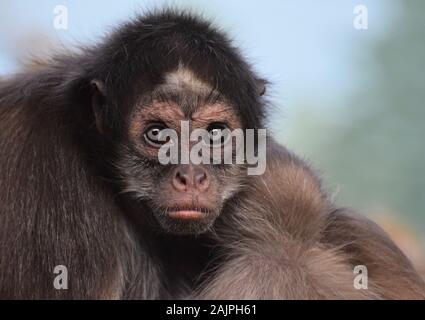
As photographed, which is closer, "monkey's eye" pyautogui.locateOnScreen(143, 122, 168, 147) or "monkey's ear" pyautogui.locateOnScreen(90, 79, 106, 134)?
"monkey's eye" pyautogui.locateOnScreen(143, 122, 168, 147)

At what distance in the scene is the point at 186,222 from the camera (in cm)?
646

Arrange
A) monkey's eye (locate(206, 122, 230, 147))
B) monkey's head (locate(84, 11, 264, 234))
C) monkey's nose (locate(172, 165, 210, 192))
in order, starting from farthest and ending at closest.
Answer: monkey's eye (locate(206, 122, 230, 147)), monkey's head (locate(84, 11, 264, 234)), monkey's nose (locate(172, 165, 210, 192))

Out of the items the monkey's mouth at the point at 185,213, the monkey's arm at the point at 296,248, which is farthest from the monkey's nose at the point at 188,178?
the monkey's arm at the point at 296,248

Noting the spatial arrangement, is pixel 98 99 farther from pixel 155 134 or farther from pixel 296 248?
pixel 296 248

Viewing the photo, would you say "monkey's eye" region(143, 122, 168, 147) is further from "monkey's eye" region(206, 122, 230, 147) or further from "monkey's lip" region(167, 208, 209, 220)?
"monkey's lip" region(167, 208, 209, 220)

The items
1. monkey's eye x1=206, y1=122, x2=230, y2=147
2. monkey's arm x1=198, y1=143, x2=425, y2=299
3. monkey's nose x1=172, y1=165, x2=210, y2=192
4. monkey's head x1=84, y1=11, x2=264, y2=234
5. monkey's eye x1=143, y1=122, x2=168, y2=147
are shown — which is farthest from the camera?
monkey's eye x1=206, y1=122, x2=230, y2=147

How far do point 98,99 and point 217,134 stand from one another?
100 centimetres

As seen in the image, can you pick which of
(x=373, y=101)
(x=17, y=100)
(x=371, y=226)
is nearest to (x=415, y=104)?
(x=373, y=101)

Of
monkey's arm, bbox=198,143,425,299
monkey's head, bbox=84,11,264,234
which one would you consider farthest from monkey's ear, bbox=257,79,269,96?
monkey's arm, bbox=198,143,425,299

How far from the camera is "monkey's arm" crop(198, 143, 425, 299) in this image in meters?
6.20

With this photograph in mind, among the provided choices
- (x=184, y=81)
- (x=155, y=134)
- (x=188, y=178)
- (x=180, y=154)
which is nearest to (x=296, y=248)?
(x=188, y=178)

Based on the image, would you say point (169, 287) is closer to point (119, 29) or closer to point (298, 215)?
point (298, 215)
